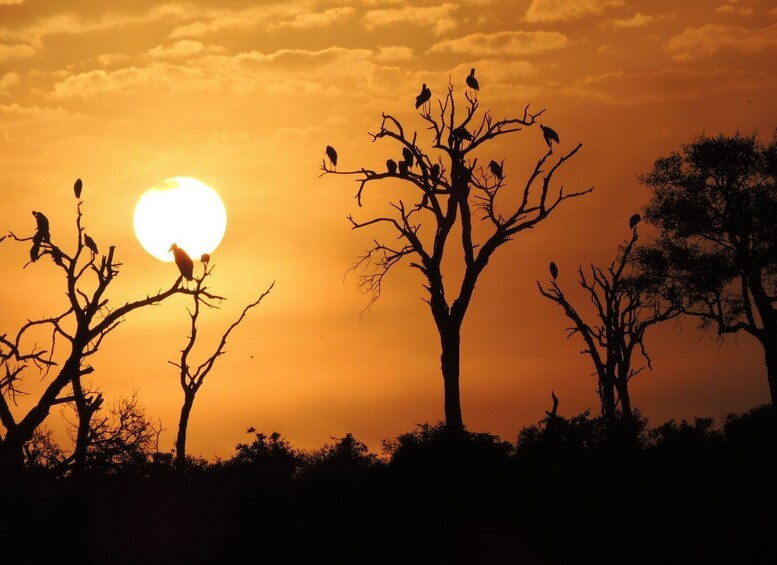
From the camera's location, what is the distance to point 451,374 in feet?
108

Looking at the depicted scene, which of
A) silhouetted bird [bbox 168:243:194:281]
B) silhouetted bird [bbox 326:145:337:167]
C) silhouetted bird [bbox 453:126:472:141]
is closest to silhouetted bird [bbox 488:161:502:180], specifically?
silhouetted bird [bbox 453:126:472:141]

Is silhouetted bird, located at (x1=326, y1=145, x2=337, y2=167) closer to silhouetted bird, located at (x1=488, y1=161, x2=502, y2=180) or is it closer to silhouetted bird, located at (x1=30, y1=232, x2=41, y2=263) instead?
silhouetted bird, located at (x1=488, y1=161, x2=502, y2=180)

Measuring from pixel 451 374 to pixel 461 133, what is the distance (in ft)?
27.1

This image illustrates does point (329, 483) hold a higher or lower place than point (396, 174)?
lower

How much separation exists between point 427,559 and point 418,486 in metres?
2.95

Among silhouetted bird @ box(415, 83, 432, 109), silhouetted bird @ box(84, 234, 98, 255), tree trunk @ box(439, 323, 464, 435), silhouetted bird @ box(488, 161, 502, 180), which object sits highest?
silhouetted bird @ box(415, 83, 432, 109)

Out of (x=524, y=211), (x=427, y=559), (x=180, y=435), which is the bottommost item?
(x=427, y=559)

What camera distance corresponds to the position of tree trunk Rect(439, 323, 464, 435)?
32.7 meters

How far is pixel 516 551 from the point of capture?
25.3 metres

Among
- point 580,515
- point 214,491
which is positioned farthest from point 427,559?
point 214,491

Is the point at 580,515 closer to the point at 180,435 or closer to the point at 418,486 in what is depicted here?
the point at 418,486

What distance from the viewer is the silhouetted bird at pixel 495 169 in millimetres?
33969

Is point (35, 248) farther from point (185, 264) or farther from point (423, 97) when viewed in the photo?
point (423, 97)

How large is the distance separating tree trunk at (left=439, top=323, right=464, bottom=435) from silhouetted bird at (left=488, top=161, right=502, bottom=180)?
5.51 metres
